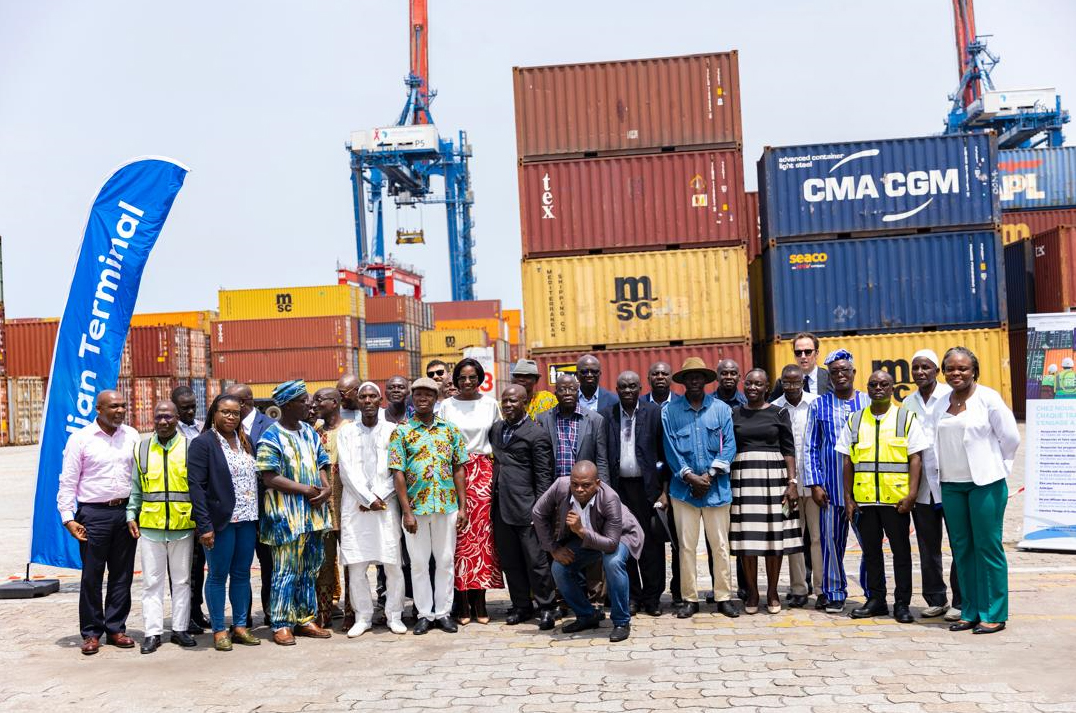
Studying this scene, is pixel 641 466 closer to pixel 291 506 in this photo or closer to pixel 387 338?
pixel 291 506

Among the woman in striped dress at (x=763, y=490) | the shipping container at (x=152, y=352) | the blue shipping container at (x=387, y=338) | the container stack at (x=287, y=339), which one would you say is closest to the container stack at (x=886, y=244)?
the woman in striped dress at (x=763, y=490)

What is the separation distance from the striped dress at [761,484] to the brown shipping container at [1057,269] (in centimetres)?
1839

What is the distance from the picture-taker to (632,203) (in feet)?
51.7

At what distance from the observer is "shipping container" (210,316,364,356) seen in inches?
1921

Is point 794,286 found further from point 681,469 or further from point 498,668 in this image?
point 498,668

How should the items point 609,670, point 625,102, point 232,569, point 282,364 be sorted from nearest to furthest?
point 609,670, point 232,569, point 625,102, point 282,364

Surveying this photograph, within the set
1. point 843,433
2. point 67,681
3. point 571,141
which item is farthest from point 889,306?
point 67,681

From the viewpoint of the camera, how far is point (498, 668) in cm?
594

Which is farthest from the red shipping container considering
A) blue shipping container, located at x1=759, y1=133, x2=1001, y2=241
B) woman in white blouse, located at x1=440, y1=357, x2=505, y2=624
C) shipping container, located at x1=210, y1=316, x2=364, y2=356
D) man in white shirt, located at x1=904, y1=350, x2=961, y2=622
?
man in white shirt, located at x1=904, y1=350, x2=961, y2=622

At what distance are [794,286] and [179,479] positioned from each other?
11.8m

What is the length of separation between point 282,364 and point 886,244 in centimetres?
3682

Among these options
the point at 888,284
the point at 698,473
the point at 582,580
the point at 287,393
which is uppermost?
the point at 888,284

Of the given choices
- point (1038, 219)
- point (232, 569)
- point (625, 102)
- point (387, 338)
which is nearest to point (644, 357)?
point (625, 102)

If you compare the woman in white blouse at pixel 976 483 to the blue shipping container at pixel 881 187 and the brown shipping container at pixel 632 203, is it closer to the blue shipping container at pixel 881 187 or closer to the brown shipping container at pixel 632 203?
the brown shipping container at pixel 632 203
